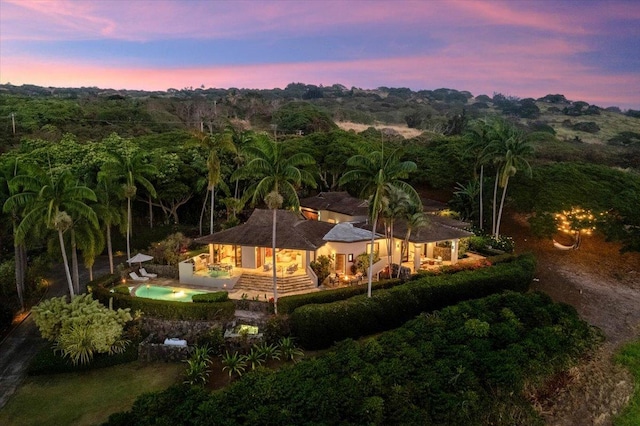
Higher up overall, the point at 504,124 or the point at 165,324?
the point at 504,124

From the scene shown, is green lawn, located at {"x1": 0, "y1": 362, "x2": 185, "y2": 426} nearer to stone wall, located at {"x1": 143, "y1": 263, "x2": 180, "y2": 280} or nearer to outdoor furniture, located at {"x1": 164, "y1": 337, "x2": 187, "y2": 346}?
outdoor furniture, located at {"x1": 164, "y1": 337, "x2": 187, "y2": 346}

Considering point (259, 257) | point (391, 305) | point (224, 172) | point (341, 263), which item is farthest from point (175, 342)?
point (224, 172)

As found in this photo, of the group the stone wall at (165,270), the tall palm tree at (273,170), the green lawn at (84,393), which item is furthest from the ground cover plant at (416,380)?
the stone wall at (165,270)

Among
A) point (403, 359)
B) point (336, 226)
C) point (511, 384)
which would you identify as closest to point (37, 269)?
point (336, 226)

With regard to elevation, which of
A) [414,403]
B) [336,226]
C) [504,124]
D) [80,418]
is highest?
[504,124]

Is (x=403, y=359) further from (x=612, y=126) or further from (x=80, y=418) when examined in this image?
(x=612, y=126)

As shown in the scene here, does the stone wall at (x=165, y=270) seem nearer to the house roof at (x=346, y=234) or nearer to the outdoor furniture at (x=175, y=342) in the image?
the outdoor furniture at (x=175, y=342)
